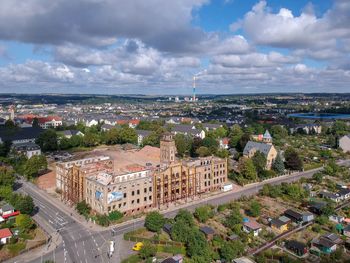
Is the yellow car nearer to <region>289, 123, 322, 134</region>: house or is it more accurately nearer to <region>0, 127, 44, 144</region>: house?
<region>0, 127, 44, 144</region>: house

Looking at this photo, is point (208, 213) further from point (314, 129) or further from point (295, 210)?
point (314, 129)

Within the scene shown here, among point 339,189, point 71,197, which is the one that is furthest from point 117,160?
point 339,189

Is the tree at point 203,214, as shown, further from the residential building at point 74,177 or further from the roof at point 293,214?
the residential building at point 74,177

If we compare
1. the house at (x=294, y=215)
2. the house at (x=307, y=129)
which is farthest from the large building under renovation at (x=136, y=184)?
the house at (x=307, y=129)

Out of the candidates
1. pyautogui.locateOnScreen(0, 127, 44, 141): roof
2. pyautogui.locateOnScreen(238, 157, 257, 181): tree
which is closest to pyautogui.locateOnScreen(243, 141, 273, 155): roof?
pyautogui.locateOnScreen(238, 157, 257, 181): tree

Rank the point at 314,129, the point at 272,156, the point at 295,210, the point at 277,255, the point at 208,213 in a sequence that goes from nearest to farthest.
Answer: the point at 277,255, the point at 208,213, the point at 295,210, the point at 272,156, the point at 314,129

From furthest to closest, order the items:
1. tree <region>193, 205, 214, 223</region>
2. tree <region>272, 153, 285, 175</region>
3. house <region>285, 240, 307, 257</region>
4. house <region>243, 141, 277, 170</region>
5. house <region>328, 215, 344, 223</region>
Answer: house <region>243, 141, 277, 170</region> → tree <region>272, 153, 285, 175</region> → house <region>328, 215, 344, 223</region> → tree <region>193, 205, 214, 223</region> → house <region>285, 240, 307, 257</region>
